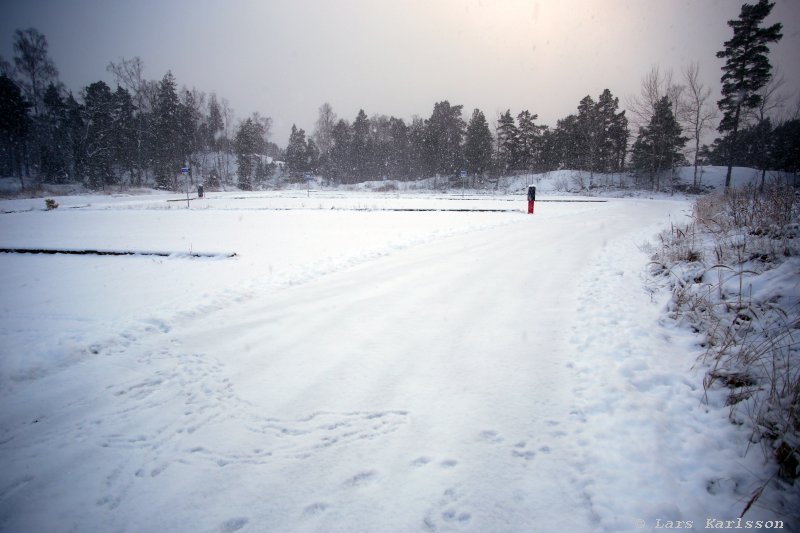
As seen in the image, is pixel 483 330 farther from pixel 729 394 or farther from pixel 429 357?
pixel 729 394

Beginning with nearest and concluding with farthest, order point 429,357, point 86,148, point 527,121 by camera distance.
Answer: point 429,357 → point 86,148 → point 527,121

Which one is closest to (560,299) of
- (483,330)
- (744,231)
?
(483,330)

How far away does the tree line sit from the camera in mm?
34188

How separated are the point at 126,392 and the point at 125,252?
8054 mm

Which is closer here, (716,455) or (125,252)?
(716,455)

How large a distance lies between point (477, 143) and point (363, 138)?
25.8 metres

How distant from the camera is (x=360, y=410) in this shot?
9.33ft

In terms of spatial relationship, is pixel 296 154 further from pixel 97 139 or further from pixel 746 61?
pixel 746 61

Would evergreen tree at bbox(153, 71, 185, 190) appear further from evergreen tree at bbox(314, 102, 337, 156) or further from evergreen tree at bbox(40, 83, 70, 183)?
evergreen tree at bbox(314, 102, 337, 156)

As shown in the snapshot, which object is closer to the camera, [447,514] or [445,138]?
[447,514]

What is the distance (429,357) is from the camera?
370 cm

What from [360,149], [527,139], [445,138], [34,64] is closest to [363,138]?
[360,149]

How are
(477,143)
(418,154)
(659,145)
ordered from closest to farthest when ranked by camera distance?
1. (659,145)
2. (477,143)
3. (418,154)

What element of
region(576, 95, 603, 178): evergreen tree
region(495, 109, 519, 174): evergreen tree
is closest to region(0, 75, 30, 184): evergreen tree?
region(495, 109, 519, 174): evergreen tree
